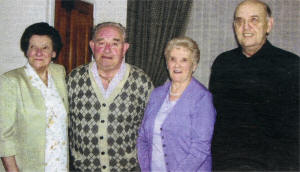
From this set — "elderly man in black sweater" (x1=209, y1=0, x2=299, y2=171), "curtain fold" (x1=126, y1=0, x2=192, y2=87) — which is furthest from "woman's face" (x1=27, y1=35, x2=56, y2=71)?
"elderly man in black sweater" (x1=209, y1=0, x2=299, y2=171)

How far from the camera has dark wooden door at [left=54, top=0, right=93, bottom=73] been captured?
2.37m

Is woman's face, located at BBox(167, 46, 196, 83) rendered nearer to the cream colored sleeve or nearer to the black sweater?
the black sweater

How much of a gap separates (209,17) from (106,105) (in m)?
1.80

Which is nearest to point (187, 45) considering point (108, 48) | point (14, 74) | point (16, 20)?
point (108, 48)

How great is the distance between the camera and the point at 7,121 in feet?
4.97

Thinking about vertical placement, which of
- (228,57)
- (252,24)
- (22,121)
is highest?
(252,24)

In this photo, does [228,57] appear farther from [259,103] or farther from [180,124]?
[180,124]

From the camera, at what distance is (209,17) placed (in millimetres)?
3002

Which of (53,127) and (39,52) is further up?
(39,52)

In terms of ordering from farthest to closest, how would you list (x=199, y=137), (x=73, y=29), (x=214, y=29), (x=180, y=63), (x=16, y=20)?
(x=214, y=29)
(x=73, y=29)
(x=16, y=20)
(x=180, y=63)
(x=199, y=137)

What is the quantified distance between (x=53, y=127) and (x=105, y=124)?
0.99ft

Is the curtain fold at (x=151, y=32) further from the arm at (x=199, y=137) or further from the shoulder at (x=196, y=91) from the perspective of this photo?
the arm at (x=199, y=137)

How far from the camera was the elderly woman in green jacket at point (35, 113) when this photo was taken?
1525mm

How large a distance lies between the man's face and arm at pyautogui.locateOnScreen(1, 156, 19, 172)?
144 centimetres
